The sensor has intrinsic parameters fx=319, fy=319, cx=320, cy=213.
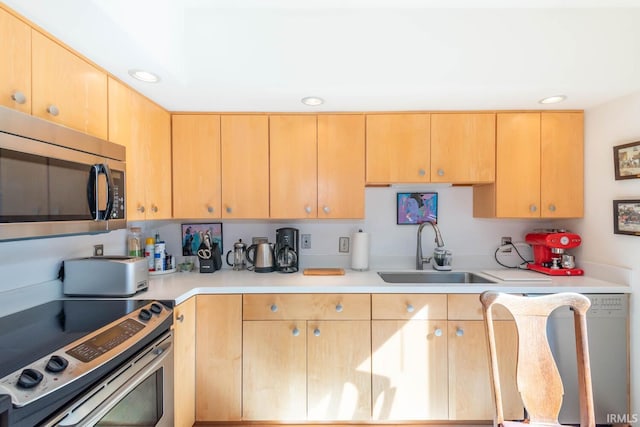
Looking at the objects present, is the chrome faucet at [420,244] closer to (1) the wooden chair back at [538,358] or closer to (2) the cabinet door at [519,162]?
(2) the cabinet door at [519,162]

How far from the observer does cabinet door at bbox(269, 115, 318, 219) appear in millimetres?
2191

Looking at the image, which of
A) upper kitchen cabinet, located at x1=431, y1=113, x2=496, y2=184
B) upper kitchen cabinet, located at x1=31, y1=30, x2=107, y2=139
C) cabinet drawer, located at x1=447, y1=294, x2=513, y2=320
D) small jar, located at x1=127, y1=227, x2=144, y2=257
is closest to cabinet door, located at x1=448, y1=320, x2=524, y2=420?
cabinet drawer, located at x1=447, y1=294, x2=513, y2=320

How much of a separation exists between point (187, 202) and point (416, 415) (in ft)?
6.51

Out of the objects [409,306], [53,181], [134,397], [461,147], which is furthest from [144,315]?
[461,147]

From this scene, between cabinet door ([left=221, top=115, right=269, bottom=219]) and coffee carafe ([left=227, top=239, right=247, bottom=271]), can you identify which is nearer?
cabinet door ([left=221, top=115, right=269, bottom=219])

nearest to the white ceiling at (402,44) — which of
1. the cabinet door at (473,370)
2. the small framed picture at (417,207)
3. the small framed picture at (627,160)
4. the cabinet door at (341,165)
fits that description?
the small framed picture at (627,160)

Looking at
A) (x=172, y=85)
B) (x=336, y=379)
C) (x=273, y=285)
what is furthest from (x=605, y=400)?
(x=172, y=85)

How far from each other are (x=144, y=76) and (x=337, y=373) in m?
1.95

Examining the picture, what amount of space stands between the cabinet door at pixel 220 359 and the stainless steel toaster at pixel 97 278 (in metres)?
0.42

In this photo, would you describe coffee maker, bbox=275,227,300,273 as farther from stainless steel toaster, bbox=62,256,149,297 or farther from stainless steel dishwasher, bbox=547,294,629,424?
stainless steel dishwasher, bbox=547,294,629,424

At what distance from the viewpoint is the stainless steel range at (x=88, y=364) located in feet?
2.84

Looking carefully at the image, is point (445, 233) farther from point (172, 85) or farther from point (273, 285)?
point (172, 85)

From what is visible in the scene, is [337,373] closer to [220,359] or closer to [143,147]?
[220,359]

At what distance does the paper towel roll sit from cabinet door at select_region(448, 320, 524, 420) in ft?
2.34
